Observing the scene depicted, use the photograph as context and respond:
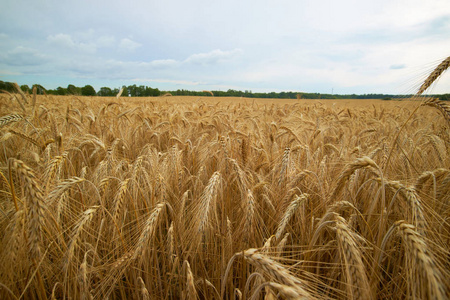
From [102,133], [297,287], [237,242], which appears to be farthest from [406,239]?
[102,133]

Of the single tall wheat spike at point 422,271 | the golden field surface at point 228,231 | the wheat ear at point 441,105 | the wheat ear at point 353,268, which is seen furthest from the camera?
the wheat ear at point 441,105

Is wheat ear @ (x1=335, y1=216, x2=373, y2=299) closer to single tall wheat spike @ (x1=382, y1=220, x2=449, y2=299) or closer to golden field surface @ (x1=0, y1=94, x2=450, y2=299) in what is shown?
golden field surface @ (x1=0, y1=94, x2=450, y2=299)

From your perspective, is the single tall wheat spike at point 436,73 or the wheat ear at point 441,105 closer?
the wheat ear at point 441,105

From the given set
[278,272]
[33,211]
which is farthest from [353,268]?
[33,211]

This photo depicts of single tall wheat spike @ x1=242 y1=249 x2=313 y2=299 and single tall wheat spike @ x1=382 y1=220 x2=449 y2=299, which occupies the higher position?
single tall wheat spike @ x1=382 y1=220 x2=449 y2=299

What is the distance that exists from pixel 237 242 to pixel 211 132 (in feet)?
9.09

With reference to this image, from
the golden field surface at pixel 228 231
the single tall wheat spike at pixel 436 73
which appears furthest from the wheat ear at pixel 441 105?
the single tall wheat spike at pixel 436 73

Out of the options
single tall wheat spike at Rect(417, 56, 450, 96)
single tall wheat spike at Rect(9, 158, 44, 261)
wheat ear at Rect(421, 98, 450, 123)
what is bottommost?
single tall wheat spike at Rect(9, 158, 44, 261)

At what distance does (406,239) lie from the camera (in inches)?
30.6

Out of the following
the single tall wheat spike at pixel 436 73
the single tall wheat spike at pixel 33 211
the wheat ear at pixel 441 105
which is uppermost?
the single tall wheat spike at pixel 436 73

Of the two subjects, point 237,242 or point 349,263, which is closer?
point 349,263

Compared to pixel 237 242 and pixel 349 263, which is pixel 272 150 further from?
pixel 349 263

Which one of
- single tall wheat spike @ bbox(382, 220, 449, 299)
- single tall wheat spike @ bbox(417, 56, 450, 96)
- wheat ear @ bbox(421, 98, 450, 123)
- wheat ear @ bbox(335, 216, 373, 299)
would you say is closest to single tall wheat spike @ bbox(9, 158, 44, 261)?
wheat ear @ bbox(335, 216, 373, 299)

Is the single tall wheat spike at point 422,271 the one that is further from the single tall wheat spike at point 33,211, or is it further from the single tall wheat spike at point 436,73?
the single tall wheat spike at point 33,211
